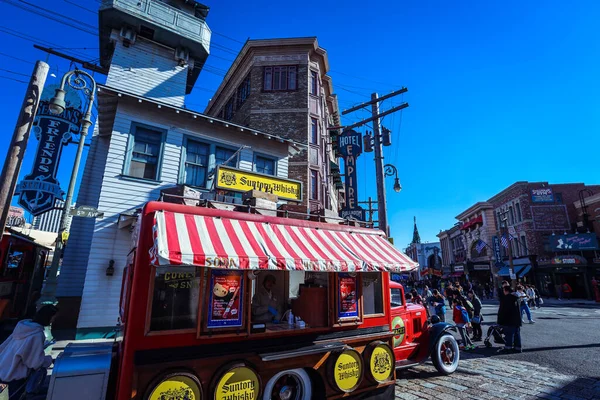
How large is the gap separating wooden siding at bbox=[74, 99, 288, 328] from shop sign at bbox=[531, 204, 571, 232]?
3733 cm

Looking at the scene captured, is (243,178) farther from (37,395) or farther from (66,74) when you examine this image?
(37,395)

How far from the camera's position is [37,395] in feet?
19.2

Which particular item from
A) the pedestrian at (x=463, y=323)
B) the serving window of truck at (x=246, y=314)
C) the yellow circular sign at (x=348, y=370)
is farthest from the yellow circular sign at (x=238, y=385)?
the pedestrian at (x=463, y=323)

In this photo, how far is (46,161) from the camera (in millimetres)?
11719

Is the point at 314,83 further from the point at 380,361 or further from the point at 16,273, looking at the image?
the point at 16,273

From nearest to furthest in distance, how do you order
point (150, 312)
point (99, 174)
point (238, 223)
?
point (150, 312)
point (238, 223)
point (99, 174)

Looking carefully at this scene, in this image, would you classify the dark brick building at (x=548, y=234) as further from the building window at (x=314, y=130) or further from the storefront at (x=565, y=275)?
the building window at (x=314, y=130)

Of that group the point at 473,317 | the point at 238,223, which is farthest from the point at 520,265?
the point at 238,223

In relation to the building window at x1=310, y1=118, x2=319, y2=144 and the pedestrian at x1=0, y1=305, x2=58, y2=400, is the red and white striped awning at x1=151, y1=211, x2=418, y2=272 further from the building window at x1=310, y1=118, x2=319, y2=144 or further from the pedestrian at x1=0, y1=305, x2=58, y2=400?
the building window at x1=310, y1=118, x2=319, y2=144

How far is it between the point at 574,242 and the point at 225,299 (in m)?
40.0

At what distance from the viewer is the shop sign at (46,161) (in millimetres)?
10867

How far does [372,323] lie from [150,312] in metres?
4.28

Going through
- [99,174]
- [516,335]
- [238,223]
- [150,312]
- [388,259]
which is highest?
[99,174]

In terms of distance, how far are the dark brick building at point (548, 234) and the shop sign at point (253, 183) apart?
3391cm
